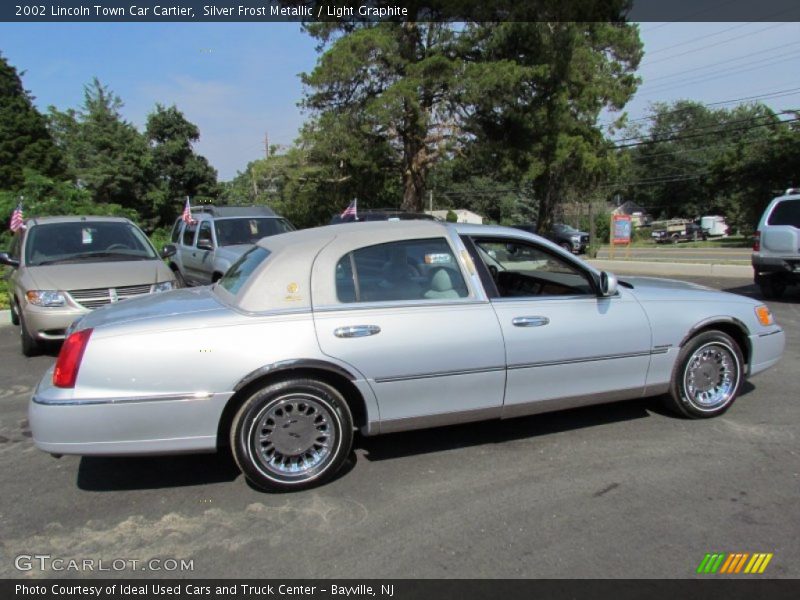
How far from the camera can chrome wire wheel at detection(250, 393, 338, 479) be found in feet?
11.6

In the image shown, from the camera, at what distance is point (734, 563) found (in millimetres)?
2795

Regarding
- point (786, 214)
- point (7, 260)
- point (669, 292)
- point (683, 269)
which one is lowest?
point (683, 269)

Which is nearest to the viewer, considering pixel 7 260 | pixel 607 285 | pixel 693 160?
pixel 607 285

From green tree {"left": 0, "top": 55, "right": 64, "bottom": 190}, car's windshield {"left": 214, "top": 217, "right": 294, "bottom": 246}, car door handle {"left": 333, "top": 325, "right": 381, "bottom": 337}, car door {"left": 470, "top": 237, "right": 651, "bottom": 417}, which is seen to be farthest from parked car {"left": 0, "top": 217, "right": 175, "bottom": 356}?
green tree {"left": 0, "top": 55, "right": 64, "bottom": 190}

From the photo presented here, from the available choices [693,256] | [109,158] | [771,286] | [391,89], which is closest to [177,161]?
[109,158]

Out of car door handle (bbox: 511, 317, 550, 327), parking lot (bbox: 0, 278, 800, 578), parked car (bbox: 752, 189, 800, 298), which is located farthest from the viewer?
parked car (bbox: 752, 189, 800, 298)

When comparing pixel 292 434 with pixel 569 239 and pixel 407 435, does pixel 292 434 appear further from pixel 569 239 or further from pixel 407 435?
pixel 569 239

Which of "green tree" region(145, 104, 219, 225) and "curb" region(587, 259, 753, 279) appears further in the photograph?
"green tree" region(145, 104, 219, 225)

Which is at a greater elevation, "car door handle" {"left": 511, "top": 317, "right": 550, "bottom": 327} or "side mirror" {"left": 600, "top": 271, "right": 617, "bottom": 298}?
"side mirror" {"left": 600, "top": 271, "right": 617, "bottom": 298}

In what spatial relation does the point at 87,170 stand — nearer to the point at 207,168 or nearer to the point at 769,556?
the point at 207,168

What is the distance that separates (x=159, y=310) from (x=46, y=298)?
4.06m

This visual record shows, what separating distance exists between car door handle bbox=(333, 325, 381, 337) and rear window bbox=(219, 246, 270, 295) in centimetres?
78
